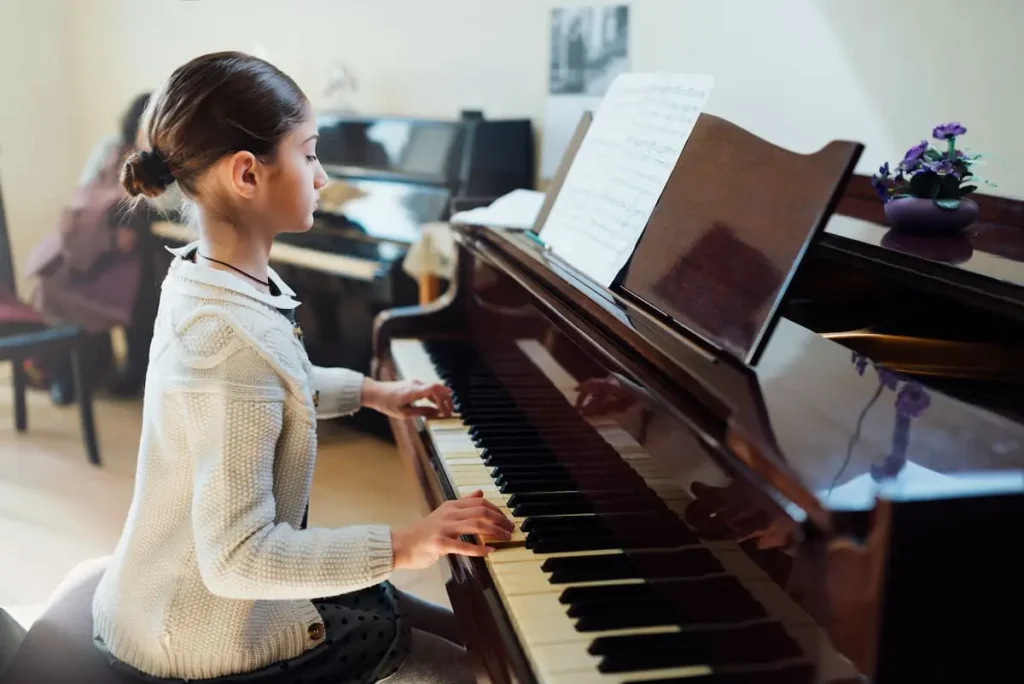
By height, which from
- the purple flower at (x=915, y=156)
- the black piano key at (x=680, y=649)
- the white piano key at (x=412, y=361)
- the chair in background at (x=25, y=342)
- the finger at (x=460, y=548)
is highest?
the purple flower at (x=915, y=156)

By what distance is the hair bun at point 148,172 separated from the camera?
Result: 3.95 ft

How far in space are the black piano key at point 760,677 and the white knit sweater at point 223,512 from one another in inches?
15.8

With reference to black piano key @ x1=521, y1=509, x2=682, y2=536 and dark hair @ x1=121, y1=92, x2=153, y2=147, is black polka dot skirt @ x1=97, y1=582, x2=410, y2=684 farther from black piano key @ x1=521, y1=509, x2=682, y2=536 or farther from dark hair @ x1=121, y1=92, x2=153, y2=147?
dark hair @ x1=121, y1=92, x2=153, y2=147

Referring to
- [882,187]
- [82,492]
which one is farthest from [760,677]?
[82,492]

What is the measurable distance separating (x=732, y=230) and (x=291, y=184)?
610mm

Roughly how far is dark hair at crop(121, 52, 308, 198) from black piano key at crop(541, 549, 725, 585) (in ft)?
2.22

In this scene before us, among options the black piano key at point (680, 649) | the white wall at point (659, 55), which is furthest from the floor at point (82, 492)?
the black piano key at point (680, 649)

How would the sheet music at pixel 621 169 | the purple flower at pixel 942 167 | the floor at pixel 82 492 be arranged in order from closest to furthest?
the sheet music at pixel 621 169, the purple flower at pixel 942 167, the floor at pixel 82 492

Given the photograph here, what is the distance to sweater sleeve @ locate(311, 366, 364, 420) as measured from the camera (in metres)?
1.62

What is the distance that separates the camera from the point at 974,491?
25.2 inches

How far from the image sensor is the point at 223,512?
1.05 m

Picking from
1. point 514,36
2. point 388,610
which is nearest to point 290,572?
point 388,610

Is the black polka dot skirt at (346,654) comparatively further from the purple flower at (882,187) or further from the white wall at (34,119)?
the white wall at (34,119)

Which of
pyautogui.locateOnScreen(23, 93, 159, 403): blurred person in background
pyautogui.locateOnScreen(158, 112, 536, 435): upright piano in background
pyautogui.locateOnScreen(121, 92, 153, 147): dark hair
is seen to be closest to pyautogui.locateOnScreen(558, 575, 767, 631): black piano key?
pyautogui.locateOnScreen(158, 112, 536, 435): upright piano in background
